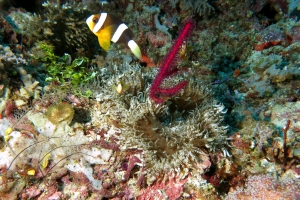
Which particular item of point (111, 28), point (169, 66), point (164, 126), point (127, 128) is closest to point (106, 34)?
point (111, 28)

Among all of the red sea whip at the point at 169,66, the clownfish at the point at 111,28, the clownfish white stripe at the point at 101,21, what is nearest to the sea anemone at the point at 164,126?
the red sea whip at the point at 169,66

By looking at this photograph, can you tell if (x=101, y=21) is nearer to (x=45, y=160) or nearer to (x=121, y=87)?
(x=121, y=87)

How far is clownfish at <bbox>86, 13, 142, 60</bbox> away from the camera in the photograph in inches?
111

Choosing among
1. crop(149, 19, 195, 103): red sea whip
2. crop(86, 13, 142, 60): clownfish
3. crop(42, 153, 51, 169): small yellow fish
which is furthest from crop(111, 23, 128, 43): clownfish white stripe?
crop(42, 153, 51, 169): small yellow fish

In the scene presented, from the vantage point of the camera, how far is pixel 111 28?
9.41 feet

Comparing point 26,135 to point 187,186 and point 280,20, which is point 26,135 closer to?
point 187,186

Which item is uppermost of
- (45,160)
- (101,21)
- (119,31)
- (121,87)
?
(101,21)

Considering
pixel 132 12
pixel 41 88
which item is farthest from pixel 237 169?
pixel 132 12

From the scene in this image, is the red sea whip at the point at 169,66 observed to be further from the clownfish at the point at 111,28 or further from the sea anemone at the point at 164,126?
the clownfish at the point at 111,28

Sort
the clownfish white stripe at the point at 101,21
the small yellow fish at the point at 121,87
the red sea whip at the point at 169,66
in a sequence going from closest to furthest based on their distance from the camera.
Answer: the red sea whip at the point at 169,66, the clownfish white stripe at the point at 101,21, the small yellow fish at the point at 121,87

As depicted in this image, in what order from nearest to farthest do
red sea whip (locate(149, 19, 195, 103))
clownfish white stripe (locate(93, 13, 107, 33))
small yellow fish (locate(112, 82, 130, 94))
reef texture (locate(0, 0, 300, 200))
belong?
red sea whip (locate(149, 19, 195, 103)), reef texture (locate(0, 0, 300, 200)), clownfish white stripe (locate(93, 13, 107, 33)), small yellow fish (locate(112, 82, 130, 94))

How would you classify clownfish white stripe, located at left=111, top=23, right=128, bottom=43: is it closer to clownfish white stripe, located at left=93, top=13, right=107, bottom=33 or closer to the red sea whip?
clownfish white stripe, located at left=93, top=13, right=107, bottom=33

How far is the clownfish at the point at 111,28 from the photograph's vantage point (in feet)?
9.27

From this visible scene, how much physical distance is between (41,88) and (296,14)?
619cm
